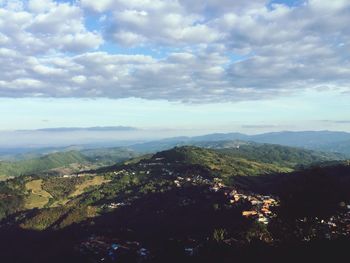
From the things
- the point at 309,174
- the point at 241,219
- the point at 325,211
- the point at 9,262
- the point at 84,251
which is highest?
the point at 309,174

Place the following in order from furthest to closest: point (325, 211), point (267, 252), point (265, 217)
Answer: point (265, 217)
point (267, 252)
point (325, 211)

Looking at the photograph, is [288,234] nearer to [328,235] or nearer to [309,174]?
[328,235]

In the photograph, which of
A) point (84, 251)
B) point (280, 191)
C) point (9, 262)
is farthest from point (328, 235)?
point (9, 262)

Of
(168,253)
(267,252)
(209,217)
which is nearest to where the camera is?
(267,252)

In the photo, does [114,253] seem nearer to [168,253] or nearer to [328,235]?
[168,253]

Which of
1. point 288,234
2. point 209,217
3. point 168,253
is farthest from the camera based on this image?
point 209,217

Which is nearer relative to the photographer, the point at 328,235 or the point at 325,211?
the point at 325,211

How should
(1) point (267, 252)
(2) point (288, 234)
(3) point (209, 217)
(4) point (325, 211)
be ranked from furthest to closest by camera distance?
(3) point (209, 217) < (2) point (288, 234) < (1) point (267, 252) < (4) point (325, 211)

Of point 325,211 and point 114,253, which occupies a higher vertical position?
point 325,211

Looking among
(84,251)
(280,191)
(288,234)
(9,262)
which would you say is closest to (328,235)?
(288,234)
